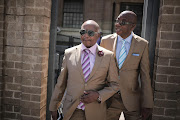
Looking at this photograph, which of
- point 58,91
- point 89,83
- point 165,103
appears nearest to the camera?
point 89,83

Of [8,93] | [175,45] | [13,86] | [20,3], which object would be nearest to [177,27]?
[175,45]

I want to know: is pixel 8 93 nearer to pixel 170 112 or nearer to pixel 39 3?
pixel 39 3

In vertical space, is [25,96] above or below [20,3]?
below

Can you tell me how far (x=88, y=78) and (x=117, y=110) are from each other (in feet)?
3.44

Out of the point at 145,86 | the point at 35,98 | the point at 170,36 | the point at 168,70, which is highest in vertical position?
the point at 170,36

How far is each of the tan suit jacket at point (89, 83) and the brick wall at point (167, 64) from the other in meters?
1.22

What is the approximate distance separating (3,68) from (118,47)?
2479 millimetres

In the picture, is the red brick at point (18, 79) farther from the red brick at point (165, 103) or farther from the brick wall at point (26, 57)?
the red brick at point (165, 103)

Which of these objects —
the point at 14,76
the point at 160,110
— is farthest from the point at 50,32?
the point at 160,110

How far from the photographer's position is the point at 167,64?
327 cm

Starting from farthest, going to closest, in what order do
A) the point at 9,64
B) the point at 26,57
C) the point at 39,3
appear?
1. the point at 9,64
2. the point at 26,57
3. the point at 39,3

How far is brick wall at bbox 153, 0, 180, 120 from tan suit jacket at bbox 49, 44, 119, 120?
122 centimetres

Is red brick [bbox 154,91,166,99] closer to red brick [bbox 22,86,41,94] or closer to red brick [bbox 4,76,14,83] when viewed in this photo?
red brick [bbox 22,86,41,94]

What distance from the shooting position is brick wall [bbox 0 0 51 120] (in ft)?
11.8
